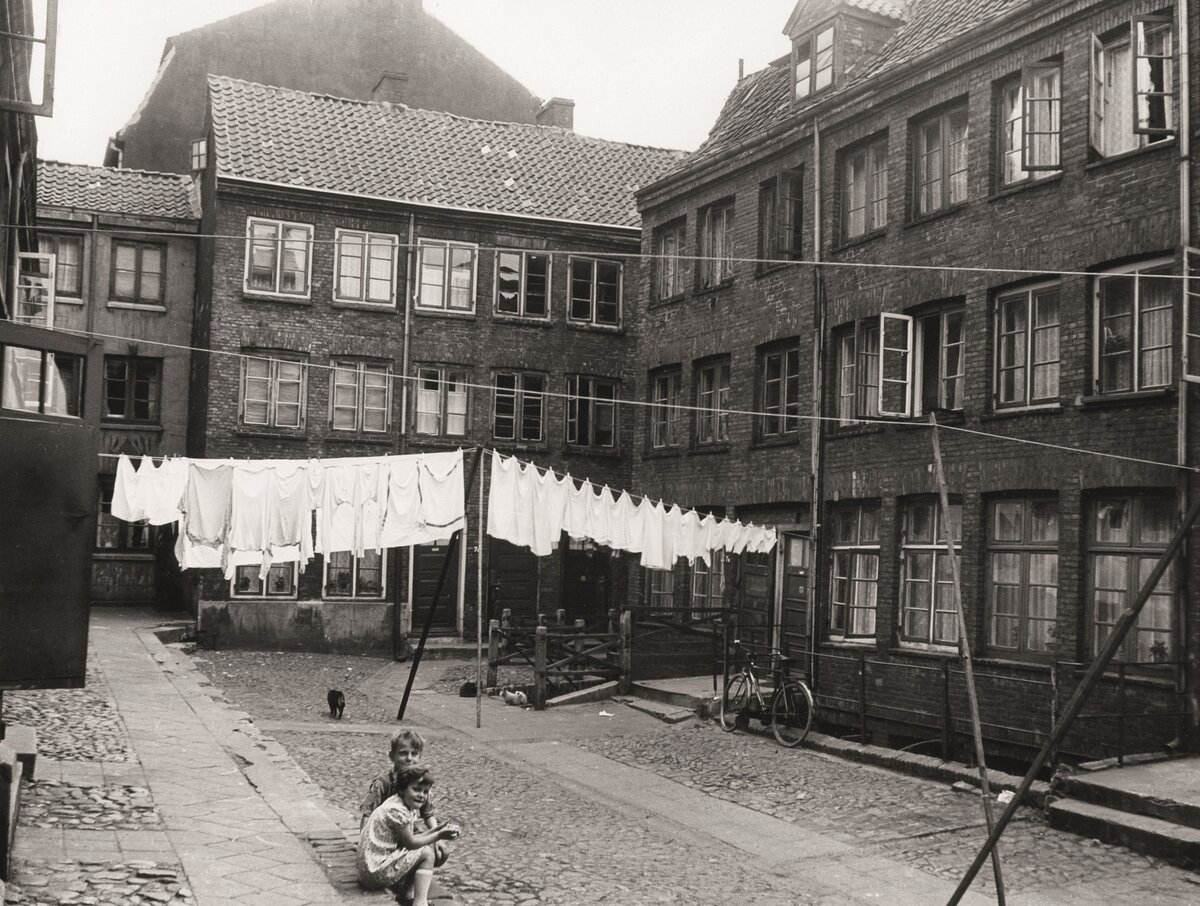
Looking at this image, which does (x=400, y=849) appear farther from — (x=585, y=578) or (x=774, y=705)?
(x=585, y=578)

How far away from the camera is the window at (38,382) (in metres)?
7.21

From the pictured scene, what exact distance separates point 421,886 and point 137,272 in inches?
993

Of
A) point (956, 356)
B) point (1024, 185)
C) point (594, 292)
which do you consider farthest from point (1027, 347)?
point (594, 292)

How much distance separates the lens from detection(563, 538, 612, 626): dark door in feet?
102

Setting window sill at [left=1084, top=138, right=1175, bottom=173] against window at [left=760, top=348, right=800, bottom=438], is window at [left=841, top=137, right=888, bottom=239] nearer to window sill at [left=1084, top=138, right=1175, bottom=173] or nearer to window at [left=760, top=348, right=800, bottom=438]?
window at [left=760, top=348, right=800, bottom=438]

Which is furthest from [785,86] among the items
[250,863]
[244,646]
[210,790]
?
[250,863]

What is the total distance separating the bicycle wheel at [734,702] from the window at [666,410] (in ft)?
25.6

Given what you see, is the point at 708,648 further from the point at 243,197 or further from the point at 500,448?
the point at 243,197

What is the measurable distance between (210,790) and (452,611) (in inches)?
745

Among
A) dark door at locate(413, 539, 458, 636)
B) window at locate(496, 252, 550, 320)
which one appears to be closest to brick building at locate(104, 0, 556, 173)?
window at locate(496, 252, 550, 320)

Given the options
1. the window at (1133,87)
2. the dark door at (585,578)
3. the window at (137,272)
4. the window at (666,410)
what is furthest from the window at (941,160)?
the window at (137,272)

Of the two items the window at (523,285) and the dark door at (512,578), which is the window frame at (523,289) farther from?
the dark door at (512,578)

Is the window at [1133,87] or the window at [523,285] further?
the window at [523,285]

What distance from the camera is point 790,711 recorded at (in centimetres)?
1742
